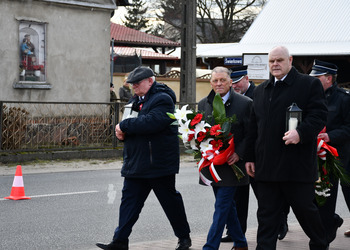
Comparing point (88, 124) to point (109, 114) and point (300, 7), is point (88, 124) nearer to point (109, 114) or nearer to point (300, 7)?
point (109, 114)

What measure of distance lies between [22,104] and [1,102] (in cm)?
74

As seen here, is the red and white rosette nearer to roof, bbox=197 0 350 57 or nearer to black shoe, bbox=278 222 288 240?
black shoe, bbox=278 222 288 240

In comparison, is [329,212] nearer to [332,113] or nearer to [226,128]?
[332,113]

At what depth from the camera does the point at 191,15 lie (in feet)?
61.1

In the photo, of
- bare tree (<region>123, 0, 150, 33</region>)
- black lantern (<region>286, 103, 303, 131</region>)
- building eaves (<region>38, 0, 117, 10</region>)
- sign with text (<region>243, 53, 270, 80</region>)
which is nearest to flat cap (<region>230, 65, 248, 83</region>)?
black lantern (<region>286, 103, 303, 131</region>)

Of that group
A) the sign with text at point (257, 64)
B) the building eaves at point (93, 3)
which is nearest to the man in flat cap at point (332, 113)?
the building eaves at point (93, 3)

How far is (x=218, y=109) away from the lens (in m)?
6.10

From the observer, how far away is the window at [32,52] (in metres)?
17.7

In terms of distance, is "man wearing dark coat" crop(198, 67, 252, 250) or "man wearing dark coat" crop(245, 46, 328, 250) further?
"man wearing dark coat" crop(198, 67, 252, 250)

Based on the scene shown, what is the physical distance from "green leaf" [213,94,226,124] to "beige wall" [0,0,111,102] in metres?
12.4

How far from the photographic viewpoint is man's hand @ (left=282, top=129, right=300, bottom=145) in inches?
204

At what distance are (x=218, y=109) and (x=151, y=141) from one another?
30.3 inches

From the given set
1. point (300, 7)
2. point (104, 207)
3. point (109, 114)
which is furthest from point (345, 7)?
point (104, 207)

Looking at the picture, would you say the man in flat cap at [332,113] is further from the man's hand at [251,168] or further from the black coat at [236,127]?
the man's hand at [251,168]
